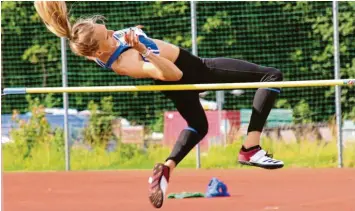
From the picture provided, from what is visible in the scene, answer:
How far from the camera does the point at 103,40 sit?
655cm

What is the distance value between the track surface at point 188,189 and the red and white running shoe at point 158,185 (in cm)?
192

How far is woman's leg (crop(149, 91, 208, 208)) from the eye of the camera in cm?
678

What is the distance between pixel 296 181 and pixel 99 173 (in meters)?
3.44

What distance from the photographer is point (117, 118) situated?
633 inches

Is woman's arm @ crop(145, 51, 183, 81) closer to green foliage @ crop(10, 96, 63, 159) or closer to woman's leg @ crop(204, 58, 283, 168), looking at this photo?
woman's leg @ crop(204, 58, 283, 168)

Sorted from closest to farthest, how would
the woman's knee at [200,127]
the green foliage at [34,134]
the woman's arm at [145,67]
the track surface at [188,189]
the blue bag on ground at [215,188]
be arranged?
the woman's arm at [145,67]
the woman's knee at [200,127]
the track surface at [188,189]
the blue bag on ground at [215,188]
the green foliage at [34,134]

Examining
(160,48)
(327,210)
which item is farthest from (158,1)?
(160,48)

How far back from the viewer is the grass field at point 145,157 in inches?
556

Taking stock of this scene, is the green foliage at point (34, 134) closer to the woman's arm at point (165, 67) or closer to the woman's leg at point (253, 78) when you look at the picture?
the woman's leg at point (253, 78)

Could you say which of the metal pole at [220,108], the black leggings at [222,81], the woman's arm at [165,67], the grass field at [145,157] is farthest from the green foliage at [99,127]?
the woman's arm at [165,67]

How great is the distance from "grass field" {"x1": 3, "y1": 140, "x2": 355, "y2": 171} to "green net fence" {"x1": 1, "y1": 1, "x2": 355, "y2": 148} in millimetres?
1202

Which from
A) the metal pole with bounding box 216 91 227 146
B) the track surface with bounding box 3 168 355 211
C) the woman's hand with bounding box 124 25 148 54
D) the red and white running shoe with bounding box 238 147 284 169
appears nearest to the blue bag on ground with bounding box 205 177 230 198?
the track surface with bounding box 3 168 355 211

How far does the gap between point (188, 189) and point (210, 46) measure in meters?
5.67

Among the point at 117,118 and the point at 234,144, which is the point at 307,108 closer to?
the point at 234,144
